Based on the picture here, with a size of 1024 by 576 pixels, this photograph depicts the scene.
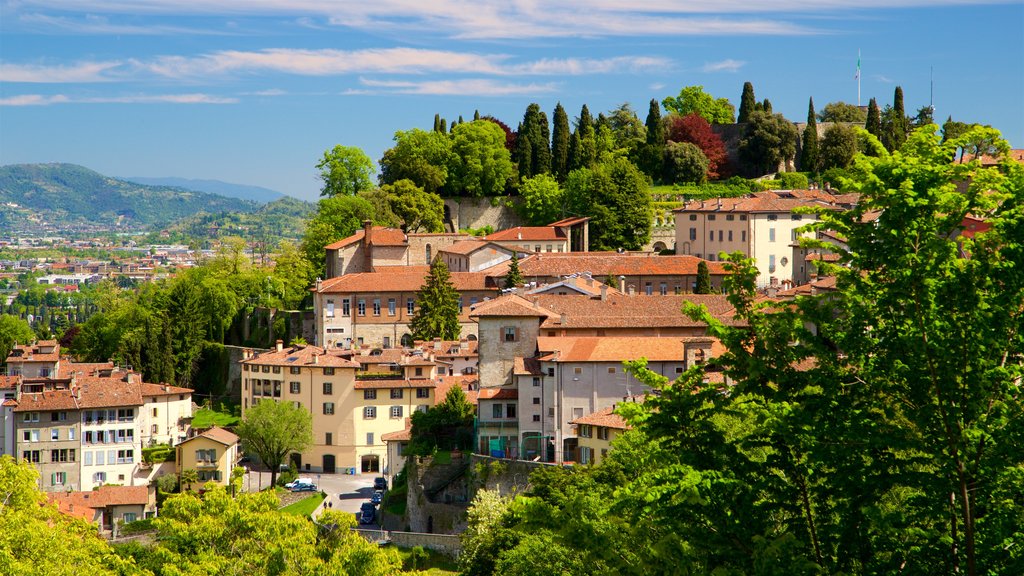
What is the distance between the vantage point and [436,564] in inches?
1781

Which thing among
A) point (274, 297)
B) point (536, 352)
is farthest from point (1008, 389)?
point (274, 297)

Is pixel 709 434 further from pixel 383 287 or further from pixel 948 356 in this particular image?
pixel 383 287

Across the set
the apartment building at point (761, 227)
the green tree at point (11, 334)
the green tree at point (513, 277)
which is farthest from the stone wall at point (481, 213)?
the green tree at point (11, 334)

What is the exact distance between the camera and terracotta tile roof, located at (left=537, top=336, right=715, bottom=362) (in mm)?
46469

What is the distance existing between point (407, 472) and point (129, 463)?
61.6 ft

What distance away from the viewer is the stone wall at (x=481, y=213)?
90.8 metres

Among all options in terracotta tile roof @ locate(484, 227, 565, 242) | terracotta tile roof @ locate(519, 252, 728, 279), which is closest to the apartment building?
terracotta tile roof @ locate(519, 252, 728, 279)

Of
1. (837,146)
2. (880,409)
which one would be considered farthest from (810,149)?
(880,409)

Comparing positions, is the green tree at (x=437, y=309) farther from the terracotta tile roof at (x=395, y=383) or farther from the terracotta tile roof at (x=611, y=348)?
the terracotta tile roof at (x=611, y=348)

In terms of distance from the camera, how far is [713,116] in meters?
112

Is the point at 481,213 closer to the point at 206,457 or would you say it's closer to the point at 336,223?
the point at 336,223

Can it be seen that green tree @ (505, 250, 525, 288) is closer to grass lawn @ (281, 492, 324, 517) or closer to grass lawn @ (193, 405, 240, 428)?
grass lawn @ (281, 492, 324, 517)

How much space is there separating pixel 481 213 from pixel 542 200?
5019 mm

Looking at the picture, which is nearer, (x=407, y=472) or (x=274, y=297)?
(x=407, y=472)
